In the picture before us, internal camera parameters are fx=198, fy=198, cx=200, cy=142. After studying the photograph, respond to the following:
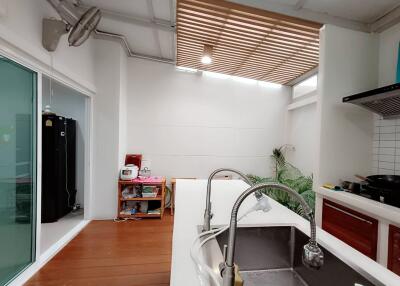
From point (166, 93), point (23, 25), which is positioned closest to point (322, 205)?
point (166, 93)

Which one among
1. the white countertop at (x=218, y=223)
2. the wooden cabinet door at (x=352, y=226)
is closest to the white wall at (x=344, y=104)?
the wooden cabinet door at (x=352, y=226)

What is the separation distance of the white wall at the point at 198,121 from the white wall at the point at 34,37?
123 cm

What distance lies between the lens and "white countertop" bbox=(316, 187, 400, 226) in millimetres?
1413

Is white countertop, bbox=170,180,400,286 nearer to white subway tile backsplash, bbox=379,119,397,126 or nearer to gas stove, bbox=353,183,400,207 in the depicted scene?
gas stove, bbox=353,183,400,207

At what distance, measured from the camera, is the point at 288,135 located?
4.21 meters

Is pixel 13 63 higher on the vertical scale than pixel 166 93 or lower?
lower

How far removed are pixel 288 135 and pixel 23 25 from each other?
169 inches

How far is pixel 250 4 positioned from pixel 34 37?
2.06 m

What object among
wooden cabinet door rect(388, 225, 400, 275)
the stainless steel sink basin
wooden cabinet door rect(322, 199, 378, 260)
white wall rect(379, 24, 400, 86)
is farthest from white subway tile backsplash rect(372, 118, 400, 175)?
the stainless steel sink basin

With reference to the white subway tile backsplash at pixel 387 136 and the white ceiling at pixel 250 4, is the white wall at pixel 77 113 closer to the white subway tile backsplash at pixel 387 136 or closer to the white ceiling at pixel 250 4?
the white ceiling at pixel 250 4

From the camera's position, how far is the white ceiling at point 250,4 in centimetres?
201

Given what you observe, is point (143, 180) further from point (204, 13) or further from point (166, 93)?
point (204, 13)

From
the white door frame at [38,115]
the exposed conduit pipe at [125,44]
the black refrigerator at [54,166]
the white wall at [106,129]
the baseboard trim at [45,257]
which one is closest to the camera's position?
the white door frame at [38,115]

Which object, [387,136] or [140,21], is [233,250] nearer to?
[387,136]
